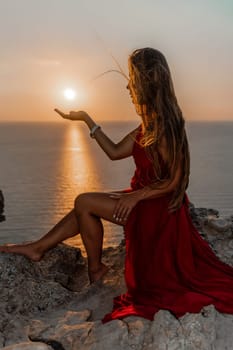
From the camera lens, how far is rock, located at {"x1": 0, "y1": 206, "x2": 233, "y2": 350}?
123 inches

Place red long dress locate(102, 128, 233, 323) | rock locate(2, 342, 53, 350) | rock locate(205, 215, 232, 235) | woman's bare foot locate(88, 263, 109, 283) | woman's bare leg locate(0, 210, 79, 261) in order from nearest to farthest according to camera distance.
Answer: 1. rock locate(2, 342, 53, 350)
2. red long dress locate(102, 128, 233, 323)
3. woman's bare leg locate(0, 210, 79, 261)
4. woman's bare foot locate(88, 263, 109, 283)
5. rock locate(205, 215, 232, 235)

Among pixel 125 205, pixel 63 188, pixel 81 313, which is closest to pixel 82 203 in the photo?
pixel 125 205

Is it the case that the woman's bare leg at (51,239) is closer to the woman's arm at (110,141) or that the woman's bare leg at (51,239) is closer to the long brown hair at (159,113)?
the woman's arm at (110,141)

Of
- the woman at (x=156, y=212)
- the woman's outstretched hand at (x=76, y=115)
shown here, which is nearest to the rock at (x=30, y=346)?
the woman at (x=156, y=212)

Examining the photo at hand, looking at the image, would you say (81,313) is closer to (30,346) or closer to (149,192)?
(30,346)

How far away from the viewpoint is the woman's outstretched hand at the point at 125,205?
383cm

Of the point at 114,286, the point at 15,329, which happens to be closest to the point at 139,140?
the point at 114,286

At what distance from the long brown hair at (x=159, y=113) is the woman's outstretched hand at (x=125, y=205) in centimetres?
15

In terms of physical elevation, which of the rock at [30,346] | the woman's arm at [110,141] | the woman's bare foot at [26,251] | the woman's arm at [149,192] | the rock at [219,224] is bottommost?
the rock at [30,346]

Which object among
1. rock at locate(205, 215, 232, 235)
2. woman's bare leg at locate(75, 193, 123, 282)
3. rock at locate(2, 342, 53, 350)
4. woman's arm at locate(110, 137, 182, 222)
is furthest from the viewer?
rock at locate(205, 215, 232, 235)

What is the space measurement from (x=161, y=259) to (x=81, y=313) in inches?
26.1

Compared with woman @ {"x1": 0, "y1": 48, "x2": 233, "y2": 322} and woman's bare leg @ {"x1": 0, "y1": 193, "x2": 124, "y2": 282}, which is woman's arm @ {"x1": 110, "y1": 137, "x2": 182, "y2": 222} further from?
woman's bare leg @ {"x1": 0, "y1": 193, "x2": 124, "y2": 282}

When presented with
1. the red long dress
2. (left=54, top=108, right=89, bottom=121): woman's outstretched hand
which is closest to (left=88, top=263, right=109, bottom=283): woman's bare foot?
the red long dress

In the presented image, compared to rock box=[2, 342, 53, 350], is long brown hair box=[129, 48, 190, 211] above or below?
above
